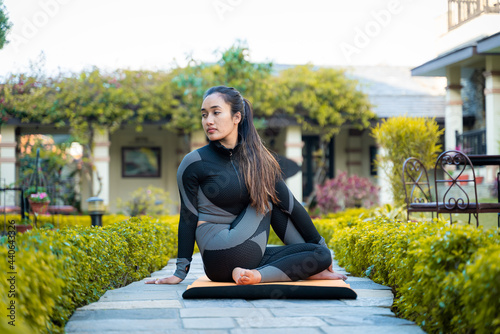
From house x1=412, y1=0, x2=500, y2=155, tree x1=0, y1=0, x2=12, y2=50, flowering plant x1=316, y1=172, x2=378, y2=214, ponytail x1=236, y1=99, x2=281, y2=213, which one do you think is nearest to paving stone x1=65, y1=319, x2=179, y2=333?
ponytail x1=236, y1=99, x2=281, y2=213

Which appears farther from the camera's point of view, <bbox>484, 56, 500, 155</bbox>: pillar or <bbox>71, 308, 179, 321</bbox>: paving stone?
<bbox>484, 56, 500, 155</bbox>: pillar

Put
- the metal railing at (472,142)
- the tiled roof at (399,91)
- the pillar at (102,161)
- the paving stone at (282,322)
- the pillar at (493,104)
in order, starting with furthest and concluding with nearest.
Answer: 1. the tiled roof at (399,91)
2. the pillar at (102,161)
3. the metal railing at (472,142)
4. the pillar at (493,104)
5. the paving stone at (282,322)

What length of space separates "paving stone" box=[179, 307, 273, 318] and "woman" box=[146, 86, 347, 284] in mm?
492

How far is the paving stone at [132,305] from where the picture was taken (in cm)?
297

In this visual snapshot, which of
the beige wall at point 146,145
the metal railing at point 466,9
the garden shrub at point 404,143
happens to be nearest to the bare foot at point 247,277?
the garden shrub at point 404,143

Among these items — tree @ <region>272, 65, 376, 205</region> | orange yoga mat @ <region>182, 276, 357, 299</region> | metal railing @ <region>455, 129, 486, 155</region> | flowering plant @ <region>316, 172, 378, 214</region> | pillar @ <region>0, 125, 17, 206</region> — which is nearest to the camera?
orange yoga mat @ <region>182, 276, 357, 299</region>

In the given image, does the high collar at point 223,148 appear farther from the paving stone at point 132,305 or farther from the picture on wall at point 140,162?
the picture on wall at point 140,162

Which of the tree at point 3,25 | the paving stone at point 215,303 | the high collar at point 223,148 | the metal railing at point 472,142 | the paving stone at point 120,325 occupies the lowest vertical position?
the paving stone at point 215,303

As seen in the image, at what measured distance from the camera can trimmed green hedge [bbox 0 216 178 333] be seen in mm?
2195

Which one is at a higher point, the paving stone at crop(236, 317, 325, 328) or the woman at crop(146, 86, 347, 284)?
the woman at crop(146, 86, 347, 284)

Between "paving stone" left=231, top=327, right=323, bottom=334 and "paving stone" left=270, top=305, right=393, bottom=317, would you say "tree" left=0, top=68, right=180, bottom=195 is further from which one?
"paving stone" left=231, top=327, right=323, bottom=334

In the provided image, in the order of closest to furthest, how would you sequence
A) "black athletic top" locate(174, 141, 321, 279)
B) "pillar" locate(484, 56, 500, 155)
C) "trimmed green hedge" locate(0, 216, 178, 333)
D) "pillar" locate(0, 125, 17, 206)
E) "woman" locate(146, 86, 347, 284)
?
1. "trimmed green hedge" locate(0, 216, 178, 333)
2. "woman" locate(146, 86, 347, 284)
3. "black athletic top" locate(174, 141, 321, 279)
4. "pillar" locate(484, 56, 500, 155)
5. "pillar" locate(0, 125, 17, 206)

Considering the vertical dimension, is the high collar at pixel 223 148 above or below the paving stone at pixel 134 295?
above

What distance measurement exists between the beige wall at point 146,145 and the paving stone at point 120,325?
13.9 m
